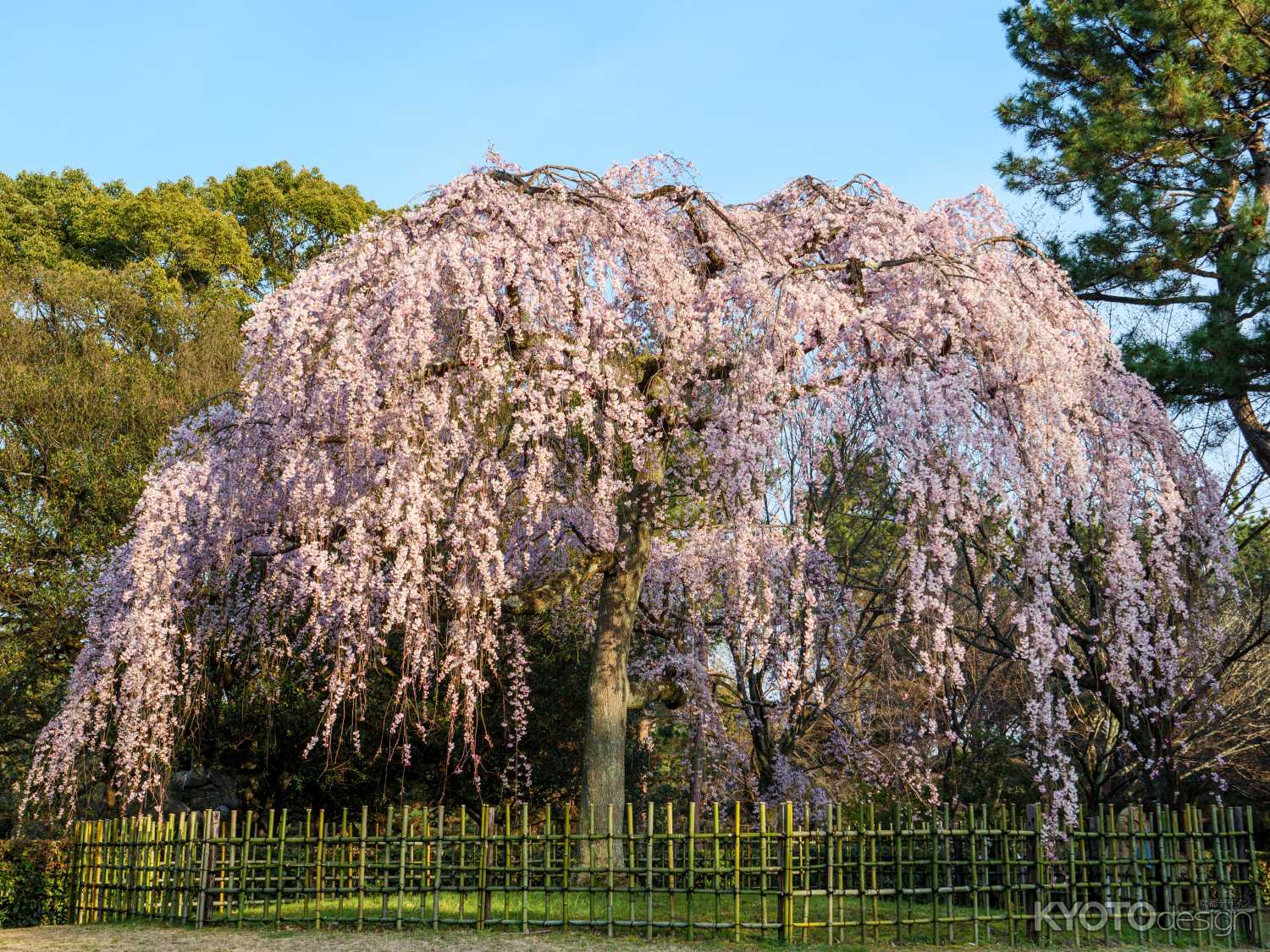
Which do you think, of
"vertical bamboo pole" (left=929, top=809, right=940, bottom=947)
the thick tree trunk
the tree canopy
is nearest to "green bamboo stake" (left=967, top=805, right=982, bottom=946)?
"vertical bamboo pole" (left=929, top=809, right=940, bottom=947)

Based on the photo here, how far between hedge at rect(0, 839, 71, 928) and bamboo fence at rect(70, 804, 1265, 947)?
224cm

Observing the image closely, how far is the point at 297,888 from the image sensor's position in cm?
998

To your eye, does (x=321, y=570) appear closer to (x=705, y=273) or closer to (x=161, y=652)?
(x=161, y=652)

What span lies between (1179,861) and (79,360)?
17.2 meters

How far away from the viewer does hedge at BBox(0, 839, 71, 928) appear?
12219 millimetres

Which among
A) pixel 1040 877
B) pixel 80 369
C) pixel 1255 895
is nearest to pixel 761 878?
→ pixel 1040 877

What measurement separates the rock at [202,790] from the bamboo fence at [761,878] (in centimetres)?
307

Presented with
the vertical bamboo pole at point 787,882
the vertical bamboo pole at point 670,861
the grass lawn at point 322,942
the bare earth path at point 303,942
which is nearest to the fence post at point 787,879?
the vertical bamboo pole at point 787,882

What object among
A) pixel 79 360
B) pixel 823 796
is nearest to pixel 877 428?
pixel 823 796

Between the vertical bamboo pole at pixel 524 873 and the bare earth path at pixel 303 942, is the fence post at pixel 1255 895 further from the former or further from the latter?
the vertical bamboo pole at pixel 524 873

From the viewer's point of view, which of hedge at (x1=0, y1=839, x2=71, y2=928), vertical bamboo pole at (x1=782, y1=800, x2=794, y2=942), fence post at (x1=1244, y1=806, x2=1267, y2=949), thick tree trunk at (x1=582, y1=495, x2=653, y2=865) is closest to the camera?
vertical bamboo pole at (x1=782, y1=800, x2=794, y2=942)

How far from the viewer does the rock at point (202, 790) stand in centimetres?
1379

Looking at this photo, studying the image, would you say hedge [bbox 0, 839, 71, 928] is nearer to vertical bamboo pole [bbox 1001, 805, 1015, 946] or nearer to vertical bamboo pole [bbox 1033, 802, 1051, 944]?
vertical bamboo pole [bbox 1001, 805, 1015, 946]

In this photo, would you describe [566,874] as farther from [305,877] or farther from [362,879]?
[305,877]
